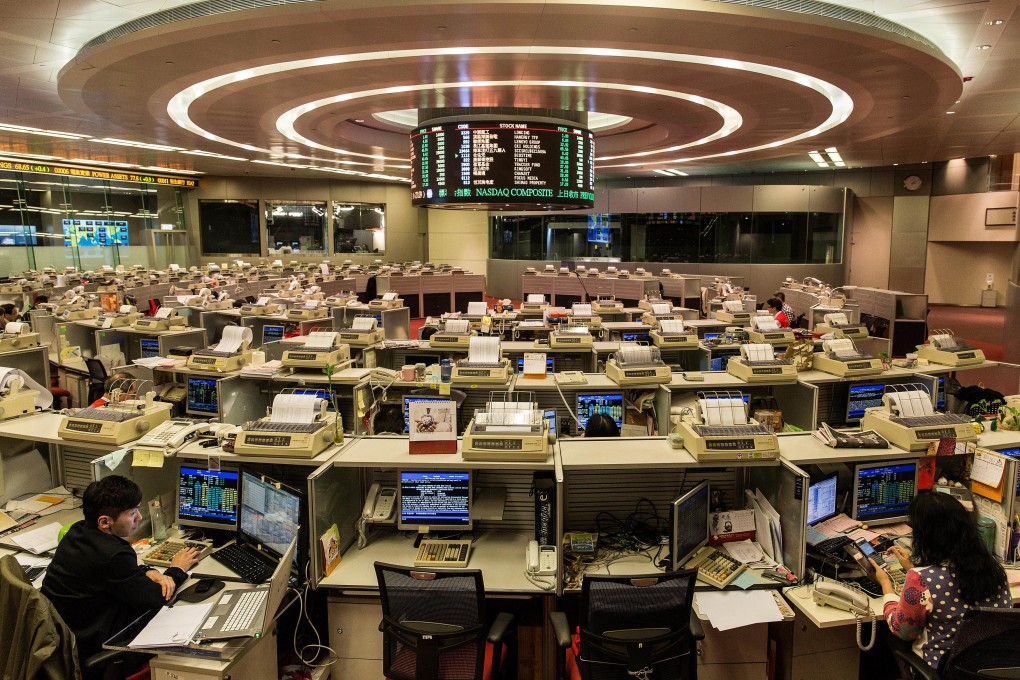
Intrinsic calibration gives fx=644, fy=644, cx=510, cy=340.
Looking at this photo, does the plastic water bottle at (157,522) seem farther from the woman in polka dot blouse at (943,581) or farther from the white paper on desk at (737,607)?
the woman in polka dot blouse at (943,581)

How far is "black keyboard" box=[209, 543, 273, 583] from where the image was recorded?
10.5 feet

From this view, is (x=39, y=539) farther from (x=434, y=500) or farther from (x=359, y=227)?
(x=359, y=227)

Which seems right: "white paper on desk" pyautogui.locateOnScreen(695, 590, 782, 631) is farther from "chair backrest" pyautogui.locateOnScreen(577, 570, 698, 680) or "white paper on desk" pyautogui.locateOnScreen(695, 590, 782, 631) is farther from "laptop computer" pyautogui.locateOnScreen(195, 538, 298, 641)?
"laptop computer" pyautogui.locateOnScreen(195, 538, 298, 641)

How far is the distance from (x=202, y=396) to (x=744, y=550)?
15.7 ft

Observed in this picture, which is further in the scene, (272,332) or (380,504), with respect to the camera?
(272,332)

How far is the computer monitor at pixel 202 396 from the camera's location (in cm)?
581

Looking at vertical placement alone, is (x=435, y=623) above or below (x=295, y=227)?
below

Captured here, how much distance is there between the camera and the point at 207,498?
3596 millimetres

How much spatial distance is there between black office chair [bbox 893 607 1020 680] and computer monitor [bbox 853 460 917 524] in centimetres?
120

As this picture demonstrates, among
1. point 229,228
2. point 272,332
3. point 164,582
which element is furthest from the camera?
point 229,228

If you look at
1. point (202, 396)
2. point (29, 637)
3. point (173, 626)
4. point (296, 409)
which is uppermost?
point (296, 409)

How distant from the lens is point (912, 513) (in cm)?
276

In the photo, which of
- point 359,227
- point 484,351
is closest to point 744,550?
point 484,351

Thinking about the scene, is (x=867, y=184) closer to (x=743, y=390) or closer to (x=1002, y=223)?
(x=1002, y=223)
